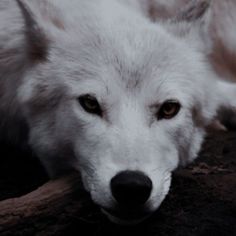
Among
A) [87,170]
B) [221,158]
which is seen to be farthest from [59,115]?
[221,158]

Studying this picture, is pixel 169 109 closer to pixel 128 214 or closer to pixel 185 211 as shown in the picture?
pixel 185 211

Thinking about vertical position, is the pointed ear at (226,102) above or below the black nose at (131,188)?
below

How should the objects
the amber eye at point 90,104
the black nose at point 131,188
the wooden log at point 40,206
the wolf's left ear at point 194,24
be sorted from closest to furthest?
the black nose at point 131,188 → the wooden log at point 40,206 → the amber eye at point 90,104 → the wolf's left ear at point 194,24

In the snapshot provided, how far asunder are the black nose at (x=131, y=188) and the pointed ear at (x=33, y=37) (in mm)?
1165

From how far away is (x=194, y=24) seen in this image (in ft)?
13.6

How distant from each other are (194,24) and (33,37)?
111cm

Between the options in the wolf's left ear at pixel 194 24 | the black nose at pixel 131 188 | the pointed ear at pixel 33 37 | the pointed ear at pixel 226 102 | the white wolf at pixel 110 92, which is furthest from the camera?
the pointed ear at pixel 226 102

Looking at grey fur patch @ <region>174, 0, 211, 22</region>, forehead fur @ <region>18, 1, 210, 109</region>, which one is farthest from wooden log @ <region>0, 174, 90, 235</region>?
grey fur patch @ <region>174, 0, 211, 22</region>

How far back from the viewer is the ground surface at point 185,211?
330 cm

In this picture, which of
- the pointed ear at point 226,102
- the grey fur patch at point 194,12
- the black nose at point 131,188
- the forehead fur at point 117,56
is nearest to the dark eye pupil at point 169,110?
the forehead fur at point 117,56

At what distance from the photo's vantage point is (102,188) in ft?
10.4

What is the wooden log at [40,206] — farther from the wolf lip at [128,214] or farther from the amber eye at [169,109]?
the amber eye at [169,109]

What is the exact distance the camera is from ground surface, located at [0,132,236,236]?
10.8 feet

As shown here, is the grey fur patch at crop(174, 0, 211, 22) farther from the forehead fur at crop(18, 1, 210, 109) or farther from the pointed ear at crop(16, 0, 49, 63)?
the pointed ear at crop(16, 0, 49, 63)
